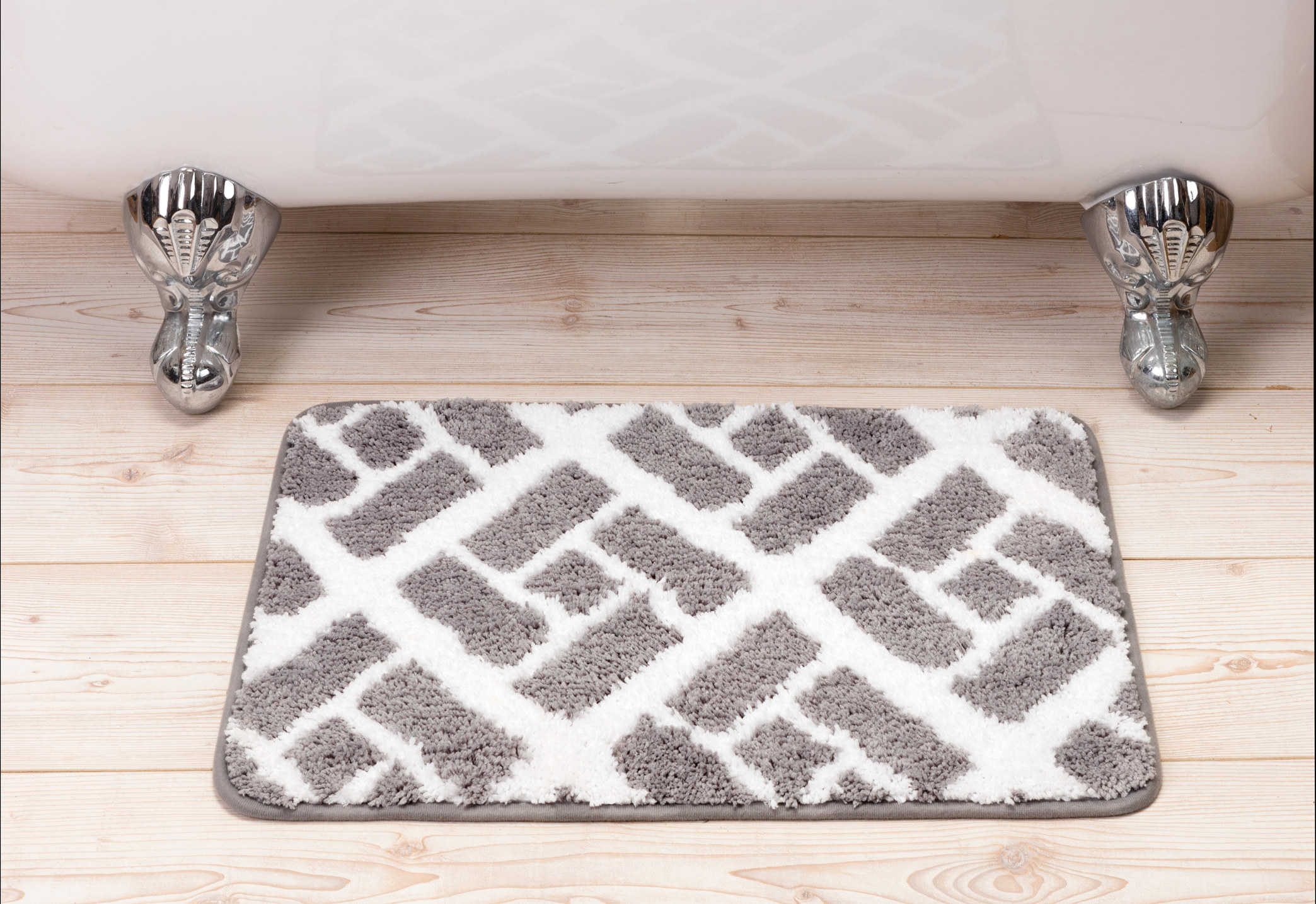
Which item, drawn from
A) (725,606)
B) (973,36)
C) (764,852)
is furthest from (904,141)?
(764,852)

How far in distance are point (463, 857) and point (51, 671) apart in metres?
0.41

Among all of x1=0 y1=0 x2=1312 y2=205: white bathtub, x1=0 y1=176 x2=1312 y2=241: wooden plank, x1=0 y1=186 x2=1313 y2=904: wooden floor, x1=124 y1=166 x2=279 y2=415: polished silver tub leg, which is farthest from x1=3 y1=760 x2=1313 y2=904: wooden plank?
x1=0 y1=176 x2=1312 y2=241: wooden plank

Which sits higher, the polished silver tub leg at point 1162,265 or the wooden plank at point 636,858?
the polished silver tub leg at point 1162,265

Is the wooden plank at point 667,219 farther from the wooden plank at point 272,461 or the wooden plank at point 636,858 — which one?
the wooden plank at point 636,858

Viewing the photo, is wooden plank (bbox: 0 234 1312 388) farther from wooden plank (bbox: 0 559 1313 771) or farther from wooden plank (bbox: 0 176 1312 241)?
wooden plank (bbox: 0 559 1313 771)

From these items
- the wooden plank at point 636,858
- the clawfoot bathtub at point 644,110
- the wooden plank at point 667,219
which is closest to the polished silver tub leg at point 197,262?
the clawfoot bathtub at point 644,110

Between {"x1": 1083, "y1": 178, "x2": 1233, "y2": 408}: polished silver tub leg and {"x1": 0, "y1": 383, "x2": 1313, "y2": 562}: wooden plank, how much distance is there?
54 millimetres

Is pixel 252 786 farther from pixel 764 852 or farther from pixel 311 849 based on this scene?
pixel 764 852

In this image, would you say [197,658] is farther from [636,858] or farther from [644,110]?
[644,110]

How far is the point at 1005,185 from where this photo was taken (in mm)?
973

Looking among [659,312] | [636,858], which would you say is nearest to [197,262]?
[659,312]

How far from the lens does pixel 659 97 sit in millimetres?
878

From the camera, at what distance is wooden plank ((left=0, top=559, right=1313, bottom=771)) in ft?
2.80

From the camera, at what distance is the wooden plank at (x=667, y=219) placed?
4.12 ft
